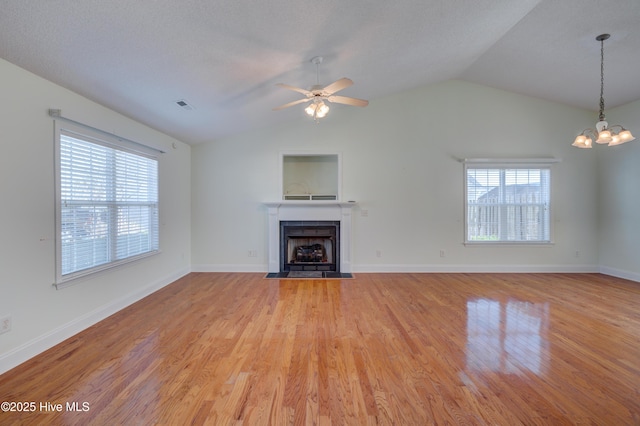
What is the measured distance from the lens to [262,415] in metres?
1.54

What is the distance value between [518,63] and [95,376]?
6.21m

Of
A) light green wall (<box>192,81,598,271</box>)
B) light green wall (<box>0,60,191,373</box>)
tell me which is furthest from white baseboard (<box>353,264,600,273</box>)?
light green wall (<box>0,60,191,373</box>)

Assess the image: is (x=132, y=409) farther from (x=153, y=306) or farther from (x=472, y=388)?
(x=472, y=388)

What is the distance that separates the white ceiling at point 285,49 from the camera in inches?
77.7

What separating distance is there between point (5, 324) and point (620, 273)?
26.2 feet

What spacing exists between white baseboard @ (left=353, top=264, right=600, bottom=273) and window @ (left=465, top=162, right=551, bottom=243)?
0.51 m

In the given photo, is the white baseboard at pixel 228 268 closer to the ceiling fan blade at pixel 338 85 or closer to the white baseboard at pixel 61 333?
the white baseboard at pixel 61 333

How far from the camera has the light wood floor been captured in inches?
62.1

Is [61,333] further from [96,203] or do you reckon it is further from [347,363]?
[347,363]

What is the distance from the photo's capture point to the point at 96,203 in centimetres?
284

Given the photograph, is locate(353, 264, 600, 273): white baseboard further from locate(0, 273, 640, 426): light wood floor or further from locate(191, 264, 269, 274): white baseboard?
locate(191, 264, 269, 274): white baseboard

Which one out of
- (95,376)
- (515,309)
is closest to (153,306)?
(95,376)

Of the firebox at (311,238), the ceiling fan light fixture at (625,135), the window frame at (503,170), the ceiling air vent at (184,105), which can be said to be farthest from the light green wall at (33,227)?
the ceiling fan light fixture at (625,135)

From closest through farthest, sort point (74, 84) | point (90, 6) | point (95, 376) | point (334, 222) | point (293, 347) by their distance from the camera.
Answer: point (90, 6), point (95, 376), point (293, 347), point (74, 84), point (334, 222)
